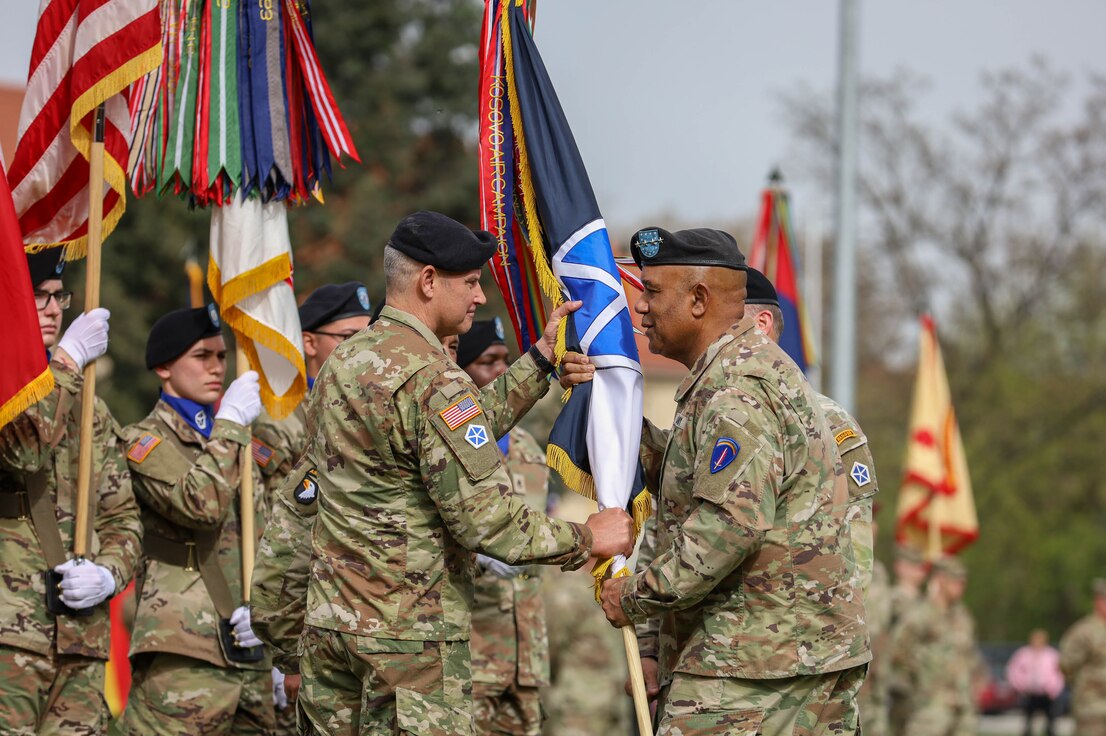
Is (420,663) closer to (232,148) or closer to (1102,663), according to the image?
(232,148)

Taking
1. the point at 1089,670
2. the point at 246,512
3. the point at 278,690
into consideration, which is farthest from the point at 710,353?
the point at 1089,670


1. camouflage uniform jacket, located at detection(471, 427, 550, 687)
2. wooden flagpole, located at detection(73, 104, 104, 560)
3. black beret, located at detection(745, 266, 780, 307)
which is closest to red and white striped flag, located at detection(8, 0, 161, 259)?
wooden flagpole, located at detection(73, 104, 104, 560)

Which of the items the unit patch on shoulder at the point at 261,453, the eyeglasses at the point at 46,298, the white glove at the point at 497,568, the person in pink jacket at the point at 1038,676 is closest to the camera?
the eyeglasses at the point at 46,298

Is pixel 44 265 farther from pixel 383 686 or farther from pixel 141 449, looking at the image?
pixel 383 686

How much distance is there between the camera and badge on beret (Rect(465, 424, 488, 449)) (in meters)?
5.04

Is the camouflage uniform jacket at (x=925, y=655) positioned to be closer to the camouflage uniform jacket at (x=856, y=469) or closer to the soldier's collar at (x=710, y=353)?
the camouflage uniform jacket at (x=856, y=469)

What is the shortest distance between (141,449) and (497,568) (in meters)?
1.82

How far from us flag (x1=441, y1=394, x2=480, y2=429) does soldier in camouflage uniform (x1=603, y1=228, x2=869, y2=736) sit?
2.49 ft

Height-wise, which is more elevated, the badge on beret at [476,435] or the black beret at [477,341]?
the badge on beret at [476,435]

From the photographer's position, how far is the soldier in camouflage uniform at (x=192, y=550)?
6.69 metres

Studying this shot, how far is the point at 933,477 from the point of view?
1552cm

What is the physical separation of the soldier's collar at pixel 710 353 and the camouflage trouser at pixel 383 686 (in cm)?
123

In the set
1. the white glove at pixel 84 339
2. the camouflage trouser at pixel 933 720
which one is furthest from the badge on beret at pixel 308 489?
the camouflage trouser at pixel 933 720

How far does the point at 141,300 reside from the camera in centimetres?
2319
